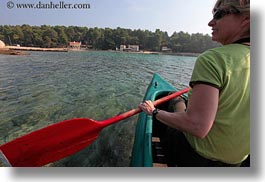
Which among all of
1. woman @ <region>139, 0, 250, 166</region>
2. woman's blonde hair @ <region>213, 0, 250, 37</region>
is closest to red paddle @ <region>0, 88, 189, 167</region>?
woman @ <region>139, 0, 250, 166</region>

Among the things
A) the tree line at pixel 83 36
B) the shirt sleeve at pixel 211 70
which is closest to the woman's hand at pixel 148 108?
the shirt sleeve at pixel 211 70

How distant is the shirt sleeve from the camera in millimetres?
620

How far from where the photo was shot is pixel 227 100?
25.9 inches

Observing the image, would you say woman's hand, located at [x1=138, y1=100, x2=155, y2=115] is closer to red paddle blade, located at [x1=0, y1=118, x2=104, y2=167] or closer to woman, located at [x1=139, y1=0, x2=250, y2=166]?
woman, located at [x1=139, y1=0, x2=250, y2=166]

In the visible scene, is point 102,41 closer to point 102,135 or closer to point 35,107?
point 102,135

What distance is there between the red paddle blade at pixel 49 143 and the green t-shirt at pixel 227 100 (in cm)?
53

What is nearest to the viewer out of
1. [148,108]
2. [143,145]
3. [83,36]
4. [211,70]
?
[211,70]

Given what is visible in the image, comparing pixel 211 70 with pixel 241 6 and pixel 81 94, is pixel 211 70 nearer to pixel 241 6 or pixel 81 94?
pixel 241 6

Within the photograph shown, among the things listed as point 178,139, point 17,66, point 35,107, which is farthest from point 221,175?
point 17,66

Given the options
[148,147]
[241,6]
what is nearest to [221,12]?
[241,6]

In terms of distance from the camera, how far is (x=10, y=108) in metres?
2.94

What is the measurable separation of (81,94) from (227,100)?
3.48 meters

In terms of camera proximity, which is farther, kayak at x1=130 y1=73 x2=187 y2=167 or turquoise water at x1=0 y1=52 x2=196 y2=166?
turquoise water at x1=0 y1=52 x2=196 y2=166

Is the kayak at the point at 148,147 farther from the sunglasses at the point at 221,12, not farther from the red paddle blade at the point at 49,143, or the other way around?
the sunglasses at the point at 221,12
